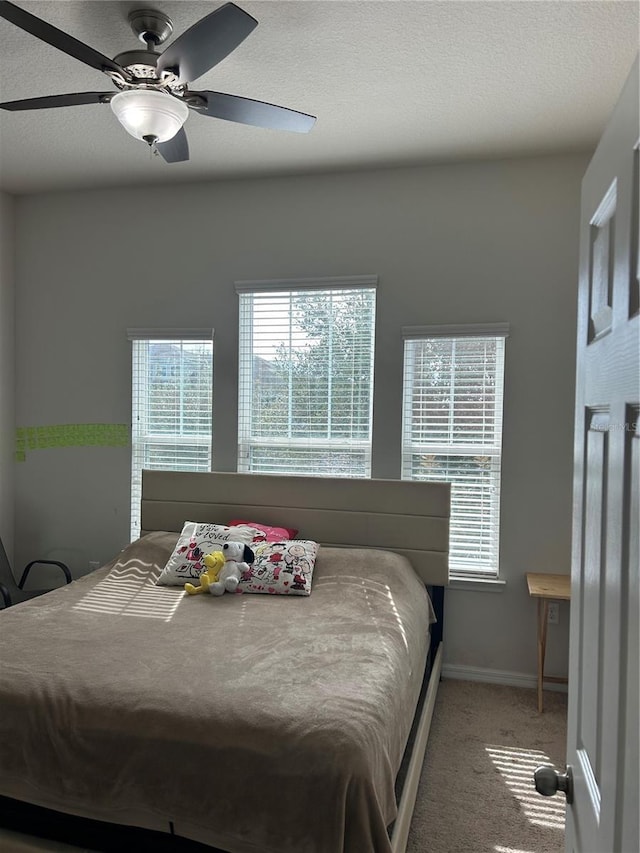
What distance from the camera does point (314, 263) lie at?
3883mm

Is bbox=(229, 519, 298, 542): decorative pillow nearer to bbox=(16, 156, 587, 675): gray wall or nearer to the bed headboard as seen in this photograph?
the bed headboard

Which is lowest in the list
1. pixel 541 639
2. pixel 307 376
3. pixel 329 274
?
pixel 541 639

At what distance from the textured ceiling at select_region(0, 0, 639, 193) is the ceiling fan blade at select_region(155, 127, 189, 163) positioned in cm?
37

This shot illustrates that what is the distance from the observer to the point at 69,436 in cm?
439

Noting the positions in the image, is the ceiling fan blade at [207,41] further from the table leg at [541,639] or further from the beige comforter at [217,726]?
the table leg at [541,639]

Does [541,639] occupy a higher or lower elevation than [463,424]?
lower

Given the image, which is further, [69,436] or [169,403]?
[69,436]

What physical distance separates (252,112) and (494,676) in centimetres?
322

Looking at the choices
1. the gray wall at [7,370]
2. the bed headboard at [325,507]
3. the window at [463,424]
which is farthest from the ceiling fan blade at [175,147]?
the gray wall at [7,370]

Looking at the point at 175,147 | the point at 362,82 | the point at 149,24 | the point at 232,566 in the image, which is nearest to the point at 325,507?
the point at 232,566

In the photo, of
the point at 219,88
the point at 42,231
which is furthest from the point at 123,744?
the point at 42,231

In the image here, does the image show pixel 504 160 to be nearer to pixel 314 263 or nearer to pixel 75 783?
pixel 314 263

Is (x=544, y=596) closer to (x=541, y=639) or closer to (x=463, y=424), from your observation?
(x=541, y=639)

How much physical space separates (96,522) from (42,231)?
2128mm
